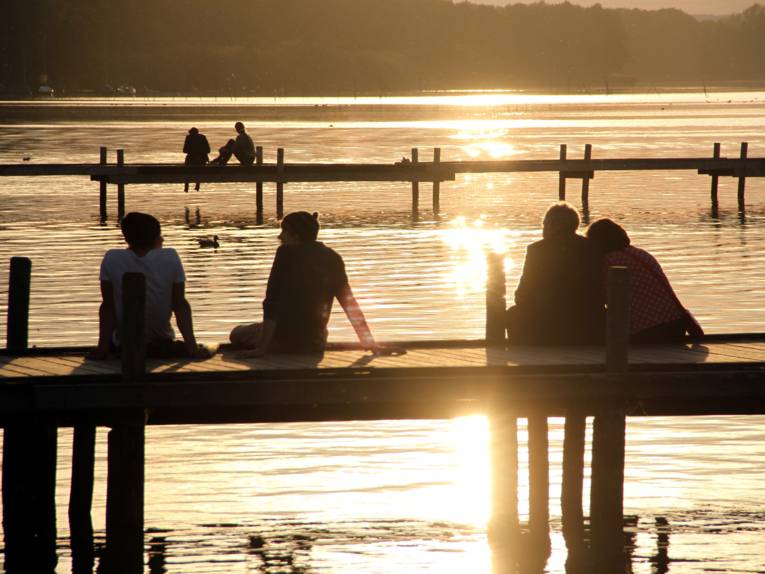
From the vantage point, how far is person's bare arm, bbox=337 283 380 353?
34.9 ft

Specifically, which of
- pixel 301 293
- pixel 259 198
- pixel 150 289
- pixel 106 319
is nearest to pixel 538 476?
pixel 301 293

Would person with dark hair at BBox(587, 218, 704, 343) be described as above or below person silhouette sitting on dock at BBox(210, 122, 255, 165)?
below

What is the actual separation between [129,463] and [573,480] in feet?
11.2

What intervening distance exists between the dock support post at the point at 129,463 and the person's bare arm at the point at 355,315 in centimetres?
150

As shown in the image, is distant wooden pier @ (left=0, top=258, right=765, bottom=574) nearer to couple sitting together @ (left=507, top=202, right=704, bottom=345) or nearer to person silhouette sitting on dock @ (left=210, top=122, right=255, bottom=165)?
couple sitting together @ (left=507, top=202, right=704, bottom=345)

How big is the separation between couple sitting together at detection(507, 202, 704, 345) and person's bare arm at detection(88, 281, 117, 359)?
286 cm

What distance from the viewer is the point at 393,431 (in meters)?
15.1

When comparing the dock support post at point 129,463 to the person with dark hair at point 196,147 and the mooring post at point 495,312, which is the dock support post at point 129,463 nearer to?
the mooring post at point 495,312

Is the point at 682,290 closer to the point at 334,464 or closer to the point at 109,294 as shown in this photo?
the point at 334,464

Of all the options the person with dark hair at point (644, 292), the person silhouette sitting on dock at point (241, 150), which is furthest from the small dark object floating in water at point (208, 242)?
the person with dark hair at point (644, 292)

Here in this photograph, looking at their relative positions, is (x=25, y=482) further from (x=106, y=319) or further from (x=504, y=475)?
(x=504, y=475)

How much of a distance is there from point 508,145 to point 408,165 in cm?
5900

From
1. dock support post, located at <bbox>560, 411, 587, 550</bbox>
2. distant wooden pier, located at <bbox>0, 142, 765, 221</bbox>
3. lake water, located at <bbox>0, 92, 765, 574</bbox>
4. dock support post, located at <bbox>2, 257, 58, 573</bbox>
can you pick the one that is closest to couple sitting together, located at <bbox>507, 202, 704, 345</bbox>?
dock support post, located at <bbox>560, 411, 587, 550</bbox>

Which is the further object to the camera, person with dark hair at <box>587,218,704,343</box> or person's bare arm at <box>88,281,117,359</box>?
person with dark hair at <box>587,218,704,343</box>
